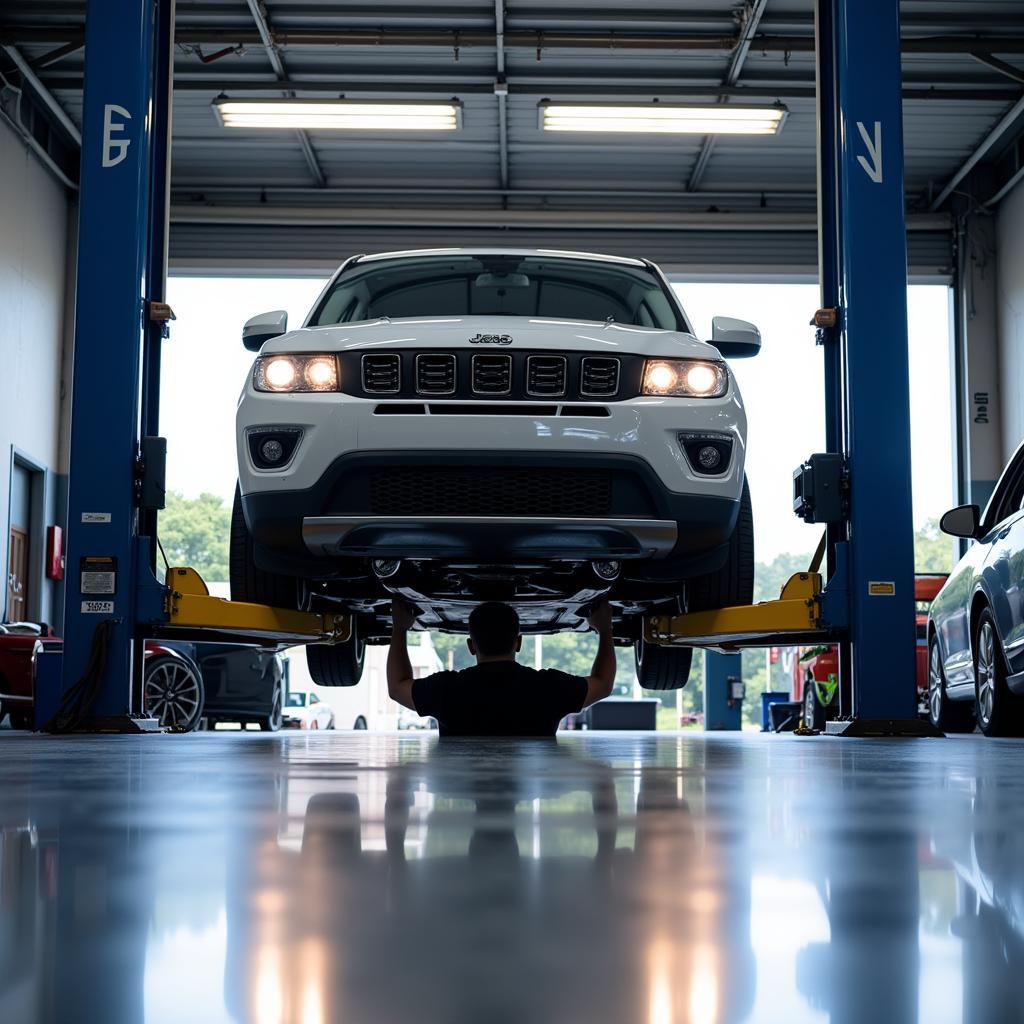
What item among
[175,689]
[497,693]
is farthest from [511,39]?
[497,693]

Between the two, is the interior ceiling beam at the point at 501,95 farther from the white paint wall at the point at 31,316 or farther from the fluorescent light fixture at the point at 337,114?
the white paint wall at the point at 31,316

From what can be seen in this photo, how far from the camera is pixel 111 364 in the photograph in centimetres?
547

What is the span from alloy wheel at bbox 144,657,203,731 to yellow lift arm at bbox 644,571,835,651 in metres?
4.79

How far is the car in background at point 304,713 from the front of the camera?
1955cm

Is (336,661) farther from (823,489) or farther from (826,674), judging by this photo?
(826,674)

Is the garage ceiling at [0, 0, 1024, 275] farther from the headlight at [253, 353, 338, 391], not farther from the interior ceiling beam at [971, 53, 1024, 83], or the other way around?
the headlight at [253, 353, 338, 391]

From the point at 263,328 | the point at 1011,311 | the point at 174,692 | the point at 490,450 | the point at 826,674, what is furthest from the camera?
the point at 1011,311

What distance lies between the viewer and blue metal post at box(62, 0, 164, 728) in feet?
17.2

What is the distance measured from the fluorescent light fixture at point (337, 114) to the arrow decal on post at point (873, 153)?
8145 millimetres

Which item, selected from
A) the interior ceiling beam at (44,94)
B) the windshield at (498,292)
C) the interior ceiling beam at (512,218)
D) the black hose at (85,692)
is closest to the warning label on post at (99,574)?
the black hose at (85,692)

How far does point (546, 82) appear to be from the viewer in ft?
47.7

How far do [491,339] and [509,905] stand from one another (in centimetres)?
348

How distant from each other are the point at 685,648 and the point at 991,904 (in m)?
5.14

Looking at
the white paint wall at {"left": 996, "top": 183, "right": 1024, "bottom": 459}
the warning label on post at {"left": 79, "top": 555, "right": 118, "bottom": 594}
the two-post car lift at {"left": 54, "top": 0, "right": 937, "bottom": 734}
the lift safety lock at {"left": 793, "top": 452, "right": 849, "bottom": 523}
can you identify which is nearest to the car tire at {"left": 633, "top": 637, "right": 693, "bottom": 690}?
the two-post car lift at {"left": 54, "top": 0, "right": 937, "bottom": 734}
